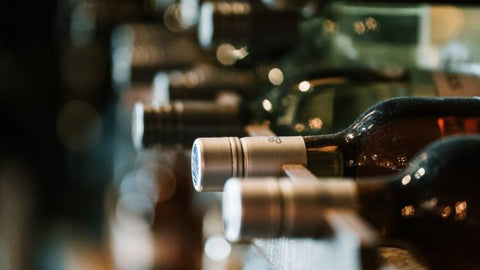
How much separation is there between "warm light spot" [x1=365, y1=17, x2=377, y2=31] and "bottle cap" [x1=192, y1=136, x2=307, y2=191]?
0.37m

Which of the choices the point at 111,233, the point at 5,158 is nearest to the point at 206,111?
the point at 111,233

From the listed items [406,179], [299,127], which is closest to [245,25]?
[299,127]

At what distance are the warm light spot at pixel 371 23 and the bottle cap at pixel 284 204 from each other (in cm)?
44

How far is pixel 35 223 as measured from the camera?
7.44 ft

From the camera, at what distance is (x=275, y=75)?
847 mm

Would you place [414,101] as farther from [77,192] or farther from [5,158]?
[5,158]

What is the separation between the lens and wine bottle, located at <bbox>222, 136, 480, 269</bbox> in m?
0.32

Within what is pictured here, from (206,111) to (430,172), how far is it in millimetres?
290

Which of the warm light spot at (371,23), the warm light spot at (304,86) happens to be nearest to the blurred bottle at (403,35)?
the warm light spot at (371,23)

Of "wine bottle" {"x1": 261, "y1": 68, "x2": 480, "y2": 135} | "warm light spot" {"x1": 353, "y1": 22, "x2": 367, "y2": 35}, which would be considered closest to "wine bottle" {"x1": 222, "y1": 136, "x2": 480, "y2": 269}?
"wine bottle" {"x1": 261, "y1": 68, "x2": 480, "y2": 135}

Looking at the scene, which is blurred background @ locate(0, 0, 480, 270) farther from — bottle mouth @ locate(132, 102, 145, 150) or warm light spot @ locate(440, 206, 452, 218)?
warm light spot @ locate(440, 206, 452, 218)

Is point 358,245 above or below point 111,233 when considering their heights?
below

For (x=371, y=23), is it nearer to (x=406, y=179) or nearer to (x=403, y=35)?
(x=403, y=35)

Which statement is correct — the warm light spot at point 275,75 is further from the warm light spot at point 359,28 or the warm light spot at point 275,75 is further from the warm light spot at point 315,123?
the warm light spot at point 315,123
